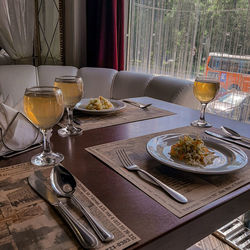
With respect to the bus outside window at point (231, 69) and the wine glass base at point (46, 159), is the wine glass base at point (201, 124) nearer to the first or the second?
the wine glass base at point (46, 159)

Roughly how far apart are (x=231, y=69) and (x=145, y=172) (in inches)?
66.5

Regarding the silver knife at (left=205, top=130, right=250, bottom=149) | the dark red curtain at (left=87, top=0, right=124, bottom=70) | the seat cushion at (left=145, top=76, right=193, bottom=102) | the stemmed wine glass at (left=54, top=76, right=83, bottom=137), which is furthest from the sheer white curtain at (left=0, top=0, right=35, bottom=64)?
the silver knife at (left=205, top=130, right=250, bottom=149)

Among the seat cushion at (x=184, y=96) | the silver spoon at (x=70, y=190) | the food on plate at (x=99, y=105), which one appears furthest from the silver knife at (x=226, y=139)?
the seat cushion at (x=184, y=96)

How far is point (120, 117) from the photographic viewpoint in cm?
97

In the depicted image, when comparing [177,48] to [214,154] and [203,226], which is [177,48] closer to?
[214,154]

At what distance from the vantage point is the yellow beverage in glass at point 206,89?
2.87ft

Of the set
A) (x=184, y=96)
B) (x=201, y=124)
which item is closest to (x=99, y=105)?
(x=201, y=124)

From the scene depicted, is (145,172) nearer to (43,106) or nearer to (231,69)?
(43,106)

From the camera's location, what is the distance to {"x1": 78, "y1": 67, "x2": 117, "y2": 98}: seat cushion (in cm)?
243

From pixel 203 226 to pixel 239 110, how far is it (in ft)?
5.80

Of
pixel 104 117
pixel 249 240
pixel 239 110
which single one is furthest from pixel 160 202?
pixel 239 110

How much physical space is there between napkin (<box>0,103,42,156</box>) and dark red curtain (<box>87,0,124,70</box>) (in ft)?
6.90

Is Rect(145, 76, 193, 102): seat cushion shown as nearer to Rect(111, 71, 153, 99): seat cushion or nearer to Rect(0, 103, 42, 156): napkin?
Rect(111, 71, 153, 99): seat cushion

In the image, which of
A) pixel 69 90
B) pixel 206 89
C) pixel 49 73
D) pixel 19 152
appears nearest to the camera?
pixel 19 152
